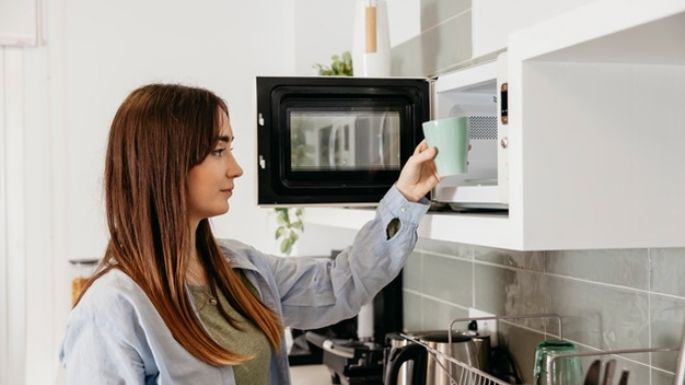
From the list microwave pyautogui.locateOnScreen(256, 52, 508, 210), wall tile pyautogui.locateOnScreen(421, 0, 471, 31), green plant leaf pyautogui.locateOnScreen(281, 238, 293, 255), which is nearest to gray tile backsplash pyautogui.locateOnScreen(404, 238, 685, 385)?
microwave pyautogui.locateOnScreen(256, 52, 508, 210)

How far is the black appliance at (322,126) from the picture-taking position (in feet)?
4.98

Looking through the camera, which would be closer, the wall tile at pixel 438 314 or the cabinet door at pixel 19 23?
the wall tile at pixel 438 314

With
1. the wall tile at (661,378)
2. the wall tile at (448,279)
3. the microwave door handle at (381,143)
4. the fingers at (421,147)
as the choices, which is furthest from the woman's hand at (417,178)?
the wall tile at (448,279)

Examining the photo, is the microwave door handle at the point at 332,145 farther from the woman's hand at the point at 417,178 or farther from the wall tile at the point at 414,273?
the wall tile at the point at 414,273

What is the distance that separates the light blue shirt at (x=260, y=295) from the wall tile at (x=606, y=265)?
28 cm

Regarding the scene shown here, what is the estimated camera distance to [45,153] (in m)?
2.69

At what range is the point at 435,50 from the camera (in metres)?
2.02

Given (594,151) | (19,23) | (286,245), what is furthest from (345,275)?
(19,23)

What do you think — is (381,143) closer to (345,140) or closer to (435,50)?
(345,140)

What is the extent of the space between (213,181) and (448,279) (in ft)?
2.83

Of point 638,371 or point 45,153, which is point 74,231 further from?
point 638,371

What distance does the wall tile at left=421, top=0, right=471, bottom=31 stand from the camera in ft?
6.15

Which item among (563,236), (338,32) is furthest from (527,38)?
(338,32)

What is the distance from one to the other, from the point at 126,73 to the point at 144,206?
1497mm
